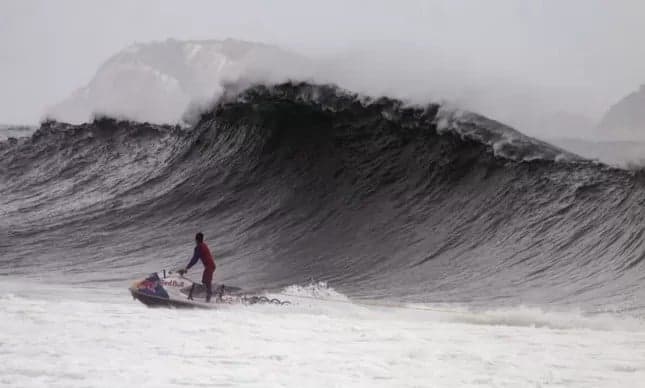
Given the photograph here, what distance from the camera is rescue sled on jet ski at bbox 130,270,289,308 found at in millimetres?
8125

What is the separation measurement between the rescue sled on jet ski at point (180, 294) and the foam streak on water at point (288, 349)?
7.7 inches

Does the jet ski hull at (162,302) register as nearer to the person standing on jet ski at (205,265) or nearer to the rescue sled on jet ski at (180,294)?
the rescue sled on jet ski at (180,294)

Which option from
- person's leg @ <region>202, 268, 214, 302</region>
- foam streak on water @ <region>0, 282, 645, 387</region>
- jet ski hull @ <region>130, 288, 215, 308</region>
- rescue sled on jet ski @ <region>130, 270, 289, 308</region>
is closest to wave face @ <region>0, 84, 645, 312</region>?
rescue sled on jet ski @ <region>130, 270, 289, 308</region>

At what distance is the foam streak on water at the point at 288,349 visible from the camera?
516 centimetres

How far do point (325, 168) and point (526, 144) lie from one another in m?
3.38

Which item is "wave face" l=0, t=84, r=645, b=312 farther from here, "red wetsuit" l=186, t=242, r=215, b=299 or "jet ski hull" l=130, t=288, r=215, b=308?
"jet ski hull" l=130, t=288, r=215, b=308

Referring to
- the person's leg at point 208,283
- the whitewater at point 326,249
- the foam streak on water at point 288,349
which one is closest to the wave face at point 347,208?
the whitewater at point 326,249

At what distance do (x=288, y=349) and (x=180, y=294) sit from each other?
251 centimetres

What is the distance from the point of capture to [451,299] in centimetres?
906

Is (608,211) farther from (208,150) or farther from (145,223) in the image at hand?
(208,150)

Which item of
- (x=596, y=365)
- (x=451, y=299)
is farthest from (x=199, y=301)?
(x=596, y=365)

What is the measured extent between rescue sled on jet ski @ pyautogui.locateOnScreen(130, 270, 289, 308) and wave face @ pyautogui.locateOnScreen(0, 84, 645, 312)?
1460mm

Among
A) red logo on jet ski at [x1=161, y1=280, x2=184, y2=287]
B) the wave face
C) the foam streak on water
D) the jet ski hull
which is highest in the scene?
the wave face

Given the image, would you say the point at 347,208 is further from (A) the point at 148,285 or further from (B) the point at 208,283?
(A) the point at 148,285
